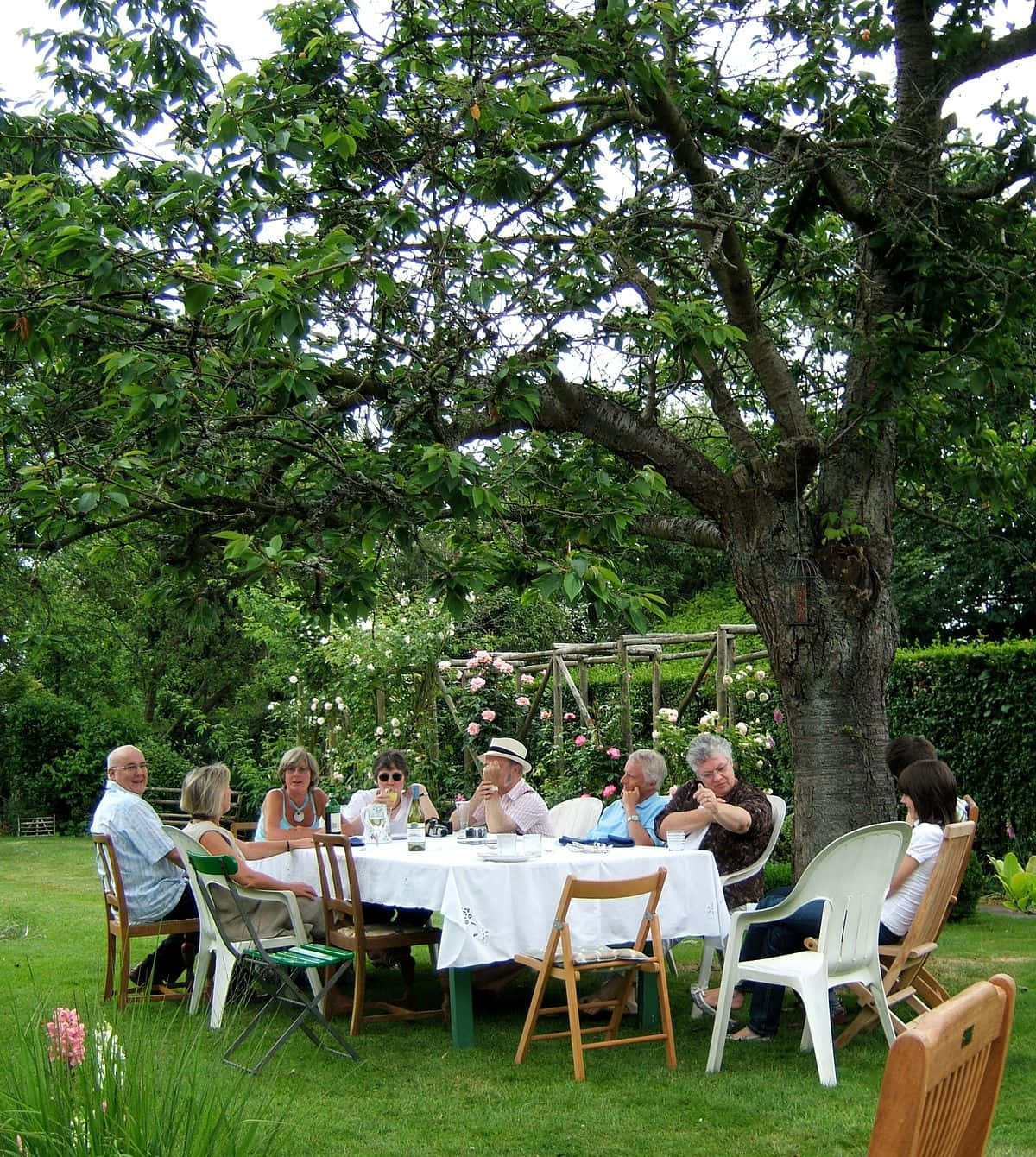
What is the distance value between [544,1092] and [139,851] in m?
2.83

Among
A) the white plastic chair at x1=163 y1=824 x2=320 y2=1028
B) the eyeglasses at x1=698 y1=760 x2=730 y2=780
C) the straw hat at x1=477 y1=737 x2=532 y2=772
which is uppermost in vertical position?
the straw hat at x1=477 y1=737 x2=532 y2=772

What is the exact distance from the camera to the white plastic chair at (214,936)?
6.30m

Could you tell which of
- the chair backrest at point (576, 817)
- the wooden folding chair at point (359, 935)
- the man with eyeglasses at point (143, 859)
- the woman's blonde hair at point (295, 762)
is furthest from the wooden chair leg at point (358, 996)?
the chair backrest at point (576, 817)

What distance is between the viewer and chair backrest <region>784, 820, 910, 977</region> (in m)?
5.36

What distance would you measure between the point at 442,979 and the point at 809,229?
550 cm

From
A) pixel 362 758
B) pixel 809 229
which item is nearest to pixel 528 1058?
pixel 809 229

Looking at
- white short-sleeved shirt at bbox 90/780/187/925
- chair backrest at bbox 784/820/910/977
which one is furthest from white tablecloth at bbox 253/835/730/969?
white short-sleeved shirt at bbox 90/780/187/925

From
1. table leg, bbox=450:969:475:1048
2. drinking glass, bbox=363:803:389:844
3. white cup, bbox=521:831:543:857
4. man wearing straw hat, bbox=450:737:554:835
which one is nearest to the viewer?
table leg, bbox=450:969:475:1048

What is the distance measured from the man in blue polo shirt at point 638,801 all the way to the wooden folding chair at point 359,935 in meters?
1.20

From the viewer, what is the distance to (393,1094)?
518 cm

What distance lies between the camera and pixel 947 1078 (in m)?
1.55

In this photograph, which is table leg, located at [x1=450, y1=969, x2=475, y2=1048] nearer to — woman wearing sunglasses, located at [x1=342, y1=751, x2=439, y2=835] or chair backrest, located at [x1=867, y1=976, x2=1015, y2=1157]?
woman wearing sunglasses, located at [x1=342, y1=751, x2=439, y2=835]

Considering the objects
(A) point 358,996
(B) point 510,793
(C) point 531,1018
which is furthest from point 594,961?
(B) point 510,793

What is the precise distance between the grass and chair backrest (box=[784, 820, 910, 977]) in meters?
0.53
